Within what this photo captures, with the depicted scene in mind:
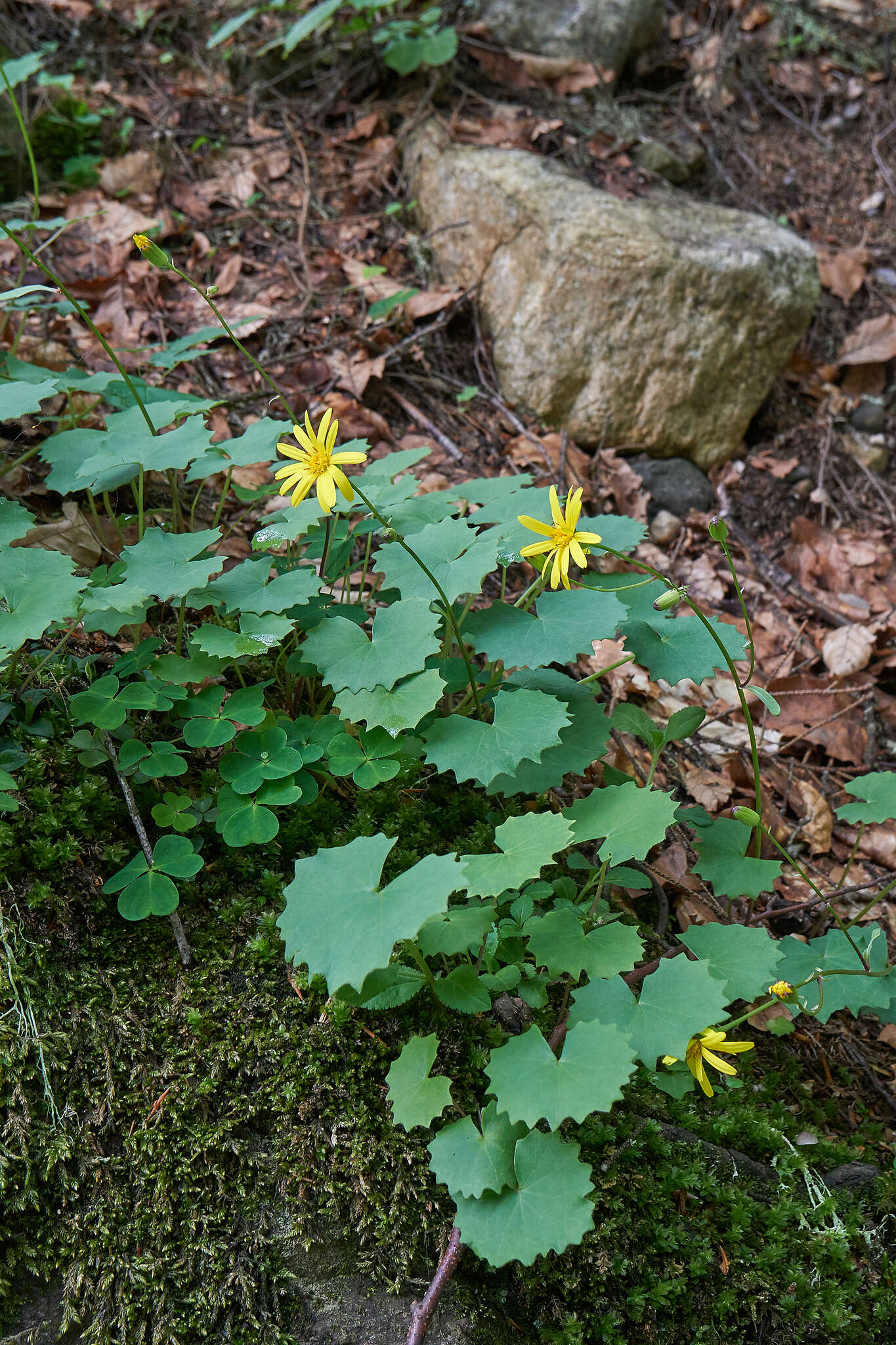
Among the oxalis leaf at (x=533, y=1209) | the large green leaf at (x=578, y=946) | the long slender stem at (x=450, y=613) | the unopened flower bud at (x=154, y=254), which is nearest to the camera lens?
the oxalis leaf at (x=533, y=1209)

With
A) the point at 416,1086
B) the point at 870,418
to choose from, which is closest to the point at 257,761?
the point at 416,1086

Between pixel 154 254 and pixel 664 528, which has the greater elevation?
pixel 154 254

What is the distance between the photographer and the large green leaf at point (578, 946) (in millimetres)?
1379

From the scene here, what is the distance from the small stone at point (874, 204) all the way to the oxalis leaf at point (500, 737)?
4.40 m

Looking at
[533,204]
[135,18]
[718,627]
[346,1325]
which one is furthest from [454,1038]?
[135,18]

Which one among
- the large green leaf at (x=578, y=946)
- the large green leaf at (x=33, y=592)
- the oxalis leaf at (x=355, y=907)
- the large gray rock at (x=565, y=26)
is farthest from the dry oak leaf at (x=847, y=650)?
the large gray rock at (x=565, y=26)

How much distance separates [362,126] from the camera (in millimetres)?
4098

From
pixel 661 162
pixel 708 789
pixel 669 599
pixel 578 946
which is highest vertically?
pixel 661 162

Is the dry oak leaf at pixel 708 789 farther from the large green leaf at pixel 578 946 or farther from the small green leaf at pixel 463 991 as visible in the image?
the small green leaf at pixel 463 991

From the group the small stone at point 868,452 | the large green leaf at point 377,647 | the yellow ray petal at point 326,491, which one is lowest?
the small stone at point 868,452

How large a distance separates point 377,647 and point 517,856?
51 centimetres

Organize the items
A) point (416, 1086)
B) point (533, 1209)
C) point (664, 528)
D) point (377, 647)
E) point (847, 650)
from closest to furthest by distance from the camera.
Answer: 1. point (533, 1209)
2. point (416, 1086)
3. point (377, 647)
4. point (847, 650)
5. point (664, 528)

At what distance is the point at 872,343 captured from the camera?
400 cm

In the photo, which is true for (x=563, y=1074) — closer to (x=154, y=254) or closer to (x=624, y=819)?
(x=624, y=819)
